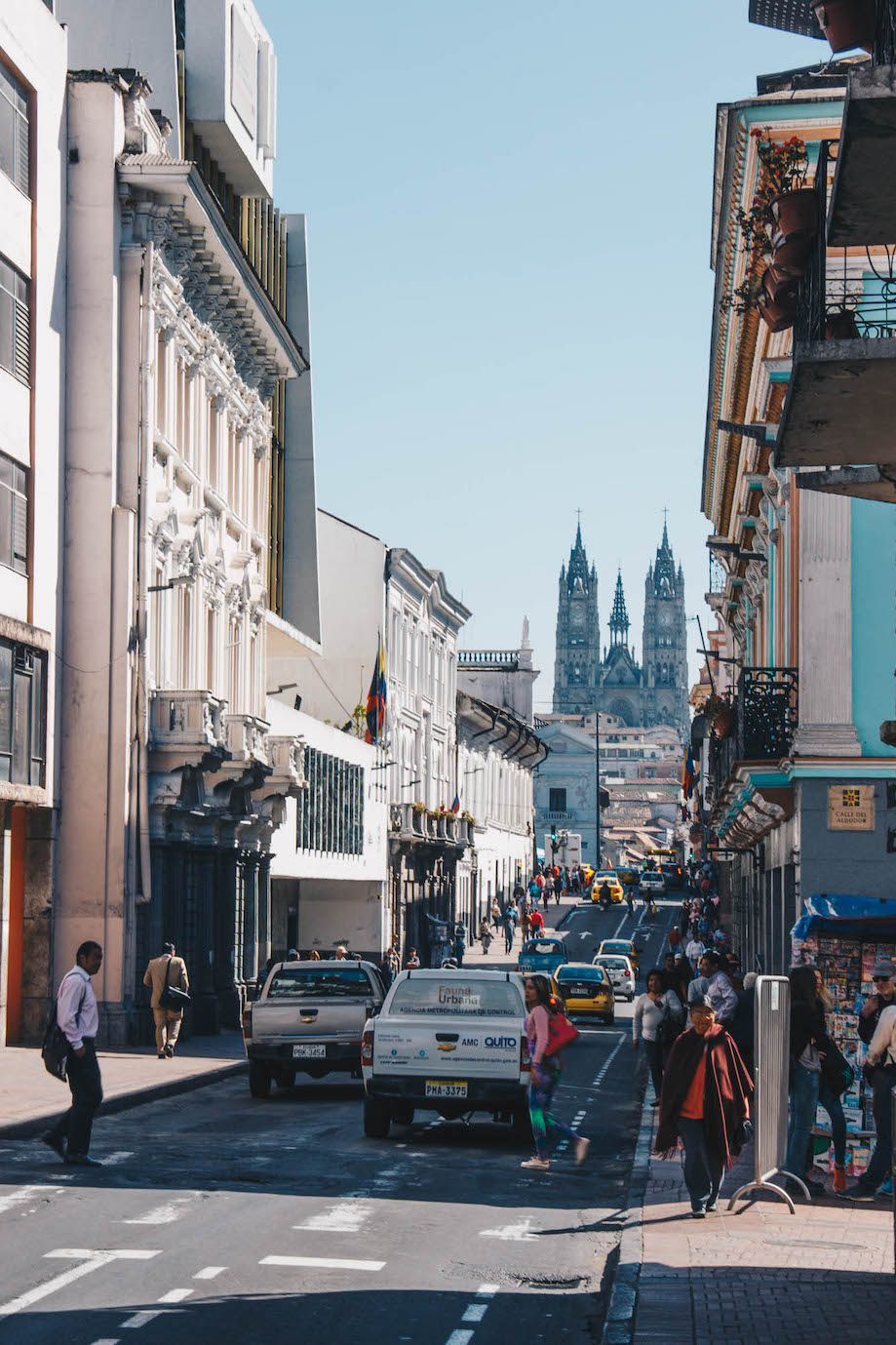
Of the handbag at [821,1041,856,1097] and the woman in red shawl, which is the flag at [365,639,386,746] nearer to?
the handbag at [821,1041,856,1097]

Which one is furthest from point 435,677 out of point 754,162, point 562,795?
point 562,795

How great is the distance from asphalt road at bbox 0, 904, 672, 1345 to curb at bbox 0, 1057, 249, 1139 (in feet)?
1.84

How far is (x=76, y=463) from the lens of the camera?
31000mm

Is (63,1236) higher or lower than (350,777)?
lower

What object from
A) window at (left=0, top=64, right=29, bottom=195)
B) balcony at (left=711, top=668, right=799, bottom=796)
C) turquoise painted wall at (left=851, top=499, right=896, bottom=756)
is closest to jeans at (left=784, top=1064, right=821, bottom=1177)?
turquoise painted wall at (left=851, top=499, right=896, bottom=756)

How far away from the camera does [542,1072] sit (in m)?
16.3

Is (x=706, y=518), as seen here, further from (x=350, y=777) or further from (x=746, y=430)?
(x=746, y=430)

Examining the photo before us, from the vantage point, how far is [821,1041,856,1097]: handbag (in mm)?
15203

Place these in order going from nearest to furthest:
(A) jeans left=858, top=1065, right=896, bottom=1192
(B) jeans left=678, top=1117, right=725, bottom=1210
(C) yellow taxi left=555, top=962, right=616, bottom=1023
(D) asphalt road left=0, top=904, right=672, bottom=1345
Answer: (D) asphalt road left=0, top=904, right=672, bottom=1345 < (B) jeans left=678, top=1117, right=725, bottom=1210 < (A) jeans left=858, top=1065, right=896, bottom=1192 < (C) yellow taxi left=555, top=962, right=616, bottom=1023

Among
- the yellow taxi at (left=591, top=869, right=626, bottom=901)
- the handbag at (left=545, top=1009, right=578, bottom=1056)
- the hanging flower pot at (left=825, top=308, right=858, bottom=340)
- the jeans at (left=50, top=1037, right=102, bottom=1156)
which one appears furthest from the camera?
the yellow taxi at (left=591, top=869, right=626, bottom=901)

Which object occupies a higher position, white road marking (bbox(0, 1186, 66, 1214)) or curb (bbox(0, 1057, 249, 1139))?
white road marking (bbox(0, 1186, 66, 1214))

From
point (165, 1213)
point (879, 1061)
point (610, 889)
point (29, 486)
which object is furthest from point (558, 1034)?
point (610, 889)

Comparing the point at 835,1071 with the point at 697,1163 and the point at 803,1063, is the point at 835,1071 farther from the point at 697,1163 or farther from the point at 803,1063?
the point at 697,1163

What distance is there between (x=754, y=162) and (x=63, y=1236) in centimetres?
1944
